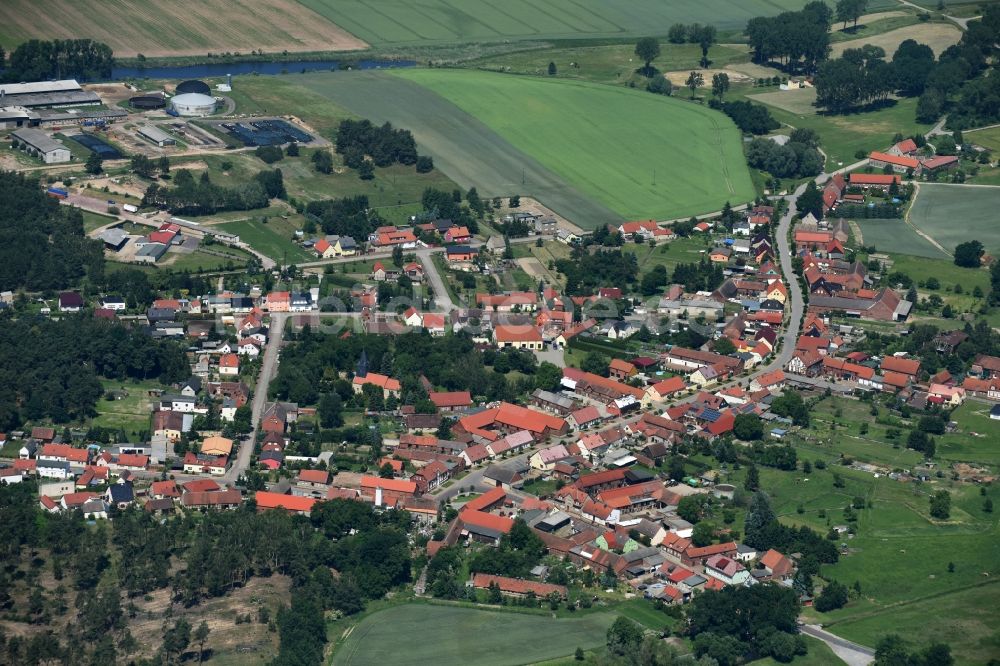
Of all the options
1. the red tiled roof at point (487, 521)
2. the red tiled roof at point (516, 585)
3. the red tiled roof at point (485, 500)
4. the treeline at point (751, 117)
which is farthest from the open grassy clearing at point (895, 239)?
the red tiled roof at point (516, 585)

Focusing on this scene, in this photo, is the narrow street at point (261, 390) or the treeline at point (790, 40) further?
the treeline at point (790, 40)

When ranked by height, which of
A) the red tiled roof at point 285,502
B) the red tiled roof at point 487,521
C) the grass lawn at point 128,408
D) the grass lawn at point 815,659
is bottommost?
the grass lawn at point 128,408

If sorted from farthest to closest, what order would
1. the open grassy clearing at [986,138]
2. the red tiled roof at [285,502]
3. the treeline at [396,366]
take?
1. the open grassy clearing at [986,138]
2. the treeline at [396,366]
3. the red tiled roof at [285,502]

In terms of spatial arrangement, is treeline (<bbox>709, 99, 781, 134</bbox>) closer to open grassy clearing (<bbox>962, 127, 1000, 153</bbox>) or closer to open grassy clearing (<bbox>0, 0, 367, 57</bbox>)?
open grassy clearing (<bbox>962, 127, 1000, 153</bbox>)

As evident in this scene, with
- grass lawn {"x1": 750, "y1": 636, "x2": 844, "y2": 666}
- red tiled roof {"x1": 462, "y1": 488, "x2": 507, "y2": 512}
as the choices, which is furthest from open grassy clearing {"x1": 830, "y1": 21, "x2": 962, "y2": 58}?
grass lawn {"x1": 750, "y1": 636, "x2": 844, "y2": 666}

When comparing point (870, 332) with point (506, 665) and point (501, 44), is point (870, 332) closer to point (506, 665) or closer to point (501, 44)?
point (506, 665)

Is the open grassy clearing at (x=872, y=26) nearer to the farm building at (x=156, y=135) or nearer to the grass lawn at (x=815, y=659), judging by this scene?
the farm building at (x=156, y=135)
